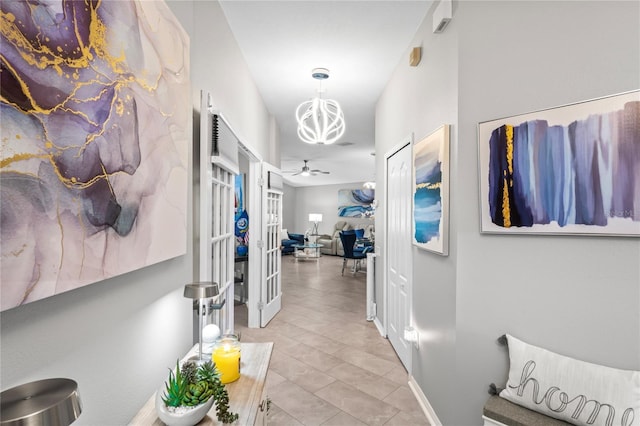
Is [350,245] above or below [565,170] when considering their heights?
below

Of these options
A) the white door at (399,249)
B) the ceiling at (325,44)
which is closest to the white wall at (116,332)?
the ceiling at (325,44)

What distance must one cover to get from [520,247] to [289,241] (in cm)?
925

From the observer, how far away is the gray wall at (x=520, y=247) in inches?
55.6

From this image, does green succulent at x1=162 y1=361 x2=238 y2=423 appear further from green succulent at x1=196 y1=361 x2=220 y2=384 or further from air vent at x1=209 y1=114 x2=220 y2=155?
air vent at x1=209 y1=114 x2=220 y2=155

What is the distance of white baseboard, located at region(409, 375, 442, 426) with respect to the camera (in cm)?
210

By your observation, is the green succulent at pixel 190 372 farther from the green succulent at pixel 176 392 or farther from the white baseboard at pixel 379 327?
the white baseboard at pixel 379 327

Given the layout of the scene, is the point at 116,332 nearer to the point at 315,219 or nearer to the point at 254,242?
the point at 254,242

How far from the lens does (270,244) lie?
4.24 metres

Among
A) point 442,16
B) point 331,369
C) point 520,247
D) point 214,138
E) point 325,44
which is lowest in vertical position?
point 331,369

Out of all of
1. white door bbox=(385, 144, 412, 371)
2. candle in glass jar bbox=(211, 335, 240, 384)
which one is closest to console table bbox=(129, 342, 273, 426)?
candle in glass jar bbox=(211, 335, 240, 384)

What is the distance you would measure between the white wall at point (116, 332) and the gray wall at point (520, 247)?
1447mm

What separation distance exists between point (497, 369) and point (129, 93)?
2051mm

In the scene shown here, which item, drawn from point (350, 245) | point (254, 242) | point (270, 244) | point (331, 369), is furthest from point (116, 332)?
point (350, 245)

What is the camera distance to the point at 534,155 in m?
1.60
